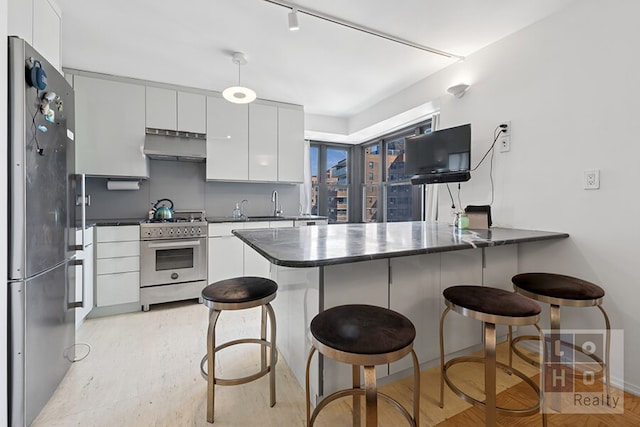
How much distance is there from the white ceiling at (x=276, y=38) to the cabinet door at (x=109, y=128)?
0.20m

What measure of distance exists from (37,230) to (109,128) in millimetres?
2094

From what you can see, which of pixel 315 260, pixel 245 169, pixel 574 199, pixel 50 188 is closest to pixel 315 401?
pixel 315 260

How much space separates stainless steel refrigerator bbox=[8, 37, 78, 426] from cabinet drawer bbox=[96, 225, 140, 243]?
43.0 inches

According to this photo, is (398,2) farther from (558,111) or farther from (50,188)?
(50,188)

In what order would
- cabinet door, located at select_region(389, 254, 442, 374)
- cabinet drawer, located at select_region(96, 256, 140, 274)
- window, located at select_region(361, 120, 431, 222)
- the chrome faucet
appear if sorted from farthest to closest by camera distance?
1. the chrome faucet
2. window, located at select_region(361, 120, 431, 222)
3. cabinet drawer, located at select_region(96, 256, 140, 274)
4. cabinet door, located at select_region(389, 254, 442, 374)

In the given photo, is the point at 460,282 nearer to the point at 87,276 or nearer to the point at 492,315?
the point at 492,315

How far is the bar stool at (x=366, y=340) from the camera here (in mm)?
942

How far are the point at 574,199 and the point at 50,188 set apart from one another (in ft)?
10.9

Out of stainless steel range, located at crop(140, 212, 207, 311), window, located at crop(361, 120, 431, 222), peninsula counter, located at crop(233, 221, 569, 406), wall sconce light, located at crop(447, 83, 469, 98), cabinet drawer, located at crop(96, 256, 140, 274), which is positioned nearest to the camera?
peninsula counter, located at crop(233, 221, 569, 406)

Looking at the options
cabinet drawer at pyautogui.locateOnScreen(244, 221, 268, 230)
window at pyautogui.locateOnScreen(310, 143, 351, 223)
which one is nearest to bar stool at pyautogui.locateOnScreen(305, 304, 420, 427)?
cabinet drawer at pyautogui.locateOnScreen(244, 221, 268, 230)

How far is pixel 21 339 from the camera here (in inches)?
53.1

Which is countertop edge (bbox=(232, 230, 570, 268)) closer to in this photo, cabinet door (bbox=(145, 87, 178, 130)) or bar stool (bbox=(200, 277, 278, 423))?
bar stool (bbox=(200, 277, 278, 423))

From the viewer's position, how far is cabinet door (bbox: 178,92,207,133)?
11.2ft

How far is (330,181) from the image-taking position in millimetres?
5160
